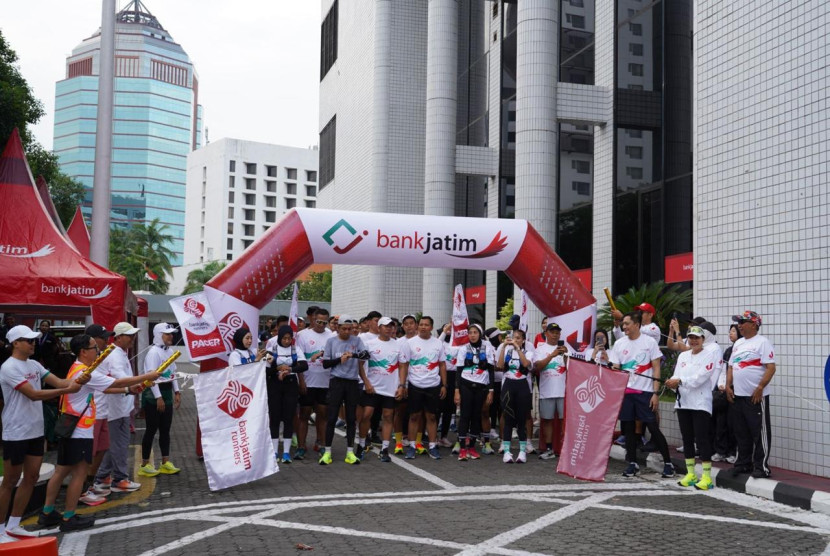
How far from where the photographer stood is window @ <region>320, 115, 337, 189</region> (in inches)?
1330

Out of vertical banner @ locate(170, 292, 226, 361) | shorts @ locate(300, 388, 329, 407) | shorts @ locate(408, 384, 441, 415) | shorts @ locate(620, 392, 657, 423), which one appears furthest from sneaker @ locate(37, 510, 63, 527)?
shorts @ locate(620, 392, 657, 423)

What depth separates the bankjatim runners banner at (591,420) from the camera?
9.76m

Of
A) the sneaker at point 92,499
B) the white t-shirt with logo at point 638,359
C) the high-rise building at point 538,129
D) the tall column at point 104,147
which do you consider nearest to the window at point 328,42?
the high-rise building at point 538,129

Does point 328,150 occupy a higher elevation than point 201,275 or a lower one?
higher

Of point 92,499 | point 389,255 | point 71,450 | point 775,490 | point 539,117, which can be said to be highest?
point 539,117

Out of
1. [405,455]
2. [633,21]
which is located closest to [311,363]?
[405,455]

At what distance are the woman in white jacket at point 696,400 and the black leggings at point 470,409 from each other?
300cm

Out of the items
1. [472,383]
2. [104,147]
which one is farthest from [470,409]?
[104,147]

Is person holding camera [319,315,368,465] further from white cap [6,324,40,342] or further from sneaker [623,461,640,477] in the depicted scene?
white cap [6,324,40,342]

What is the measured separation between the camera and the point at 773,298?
1010cm

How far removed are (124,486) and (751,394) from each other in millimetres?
7119

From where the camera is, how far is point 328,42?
35719 millimetres

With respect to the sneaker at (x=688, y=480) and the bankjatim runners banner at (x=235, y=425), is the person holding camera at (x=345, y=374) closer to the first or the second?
the bankjatim runners banner at (x=235, y=425)

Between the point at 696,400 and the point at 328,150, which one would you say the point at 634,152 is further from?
the point at 328,150
